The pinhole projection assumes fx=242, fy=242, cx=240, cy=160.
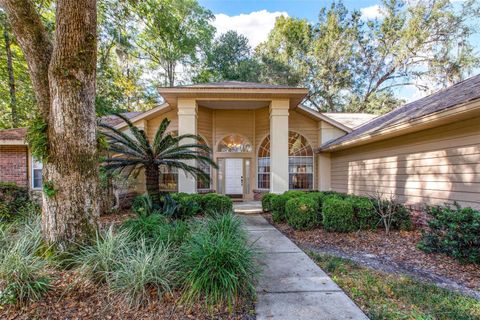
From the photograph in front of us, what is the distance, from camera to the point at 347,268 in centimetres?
401

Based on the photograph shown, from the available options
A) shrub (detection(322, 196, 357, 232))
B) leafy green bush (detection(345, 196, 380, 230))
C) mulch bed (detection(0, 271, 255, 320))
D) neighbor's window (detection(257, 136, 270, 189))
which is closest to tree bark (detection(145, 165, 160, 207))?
mulch bed (detection(0, 271, 255, 320))

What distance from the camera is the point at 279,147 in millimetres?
9477

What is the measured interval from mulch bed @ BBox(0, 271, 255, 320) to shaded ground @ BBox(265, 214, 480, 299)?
2.81 metres

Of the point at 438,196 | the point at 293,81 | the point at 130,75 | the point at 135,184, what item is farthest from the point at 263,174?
the point at 130,75

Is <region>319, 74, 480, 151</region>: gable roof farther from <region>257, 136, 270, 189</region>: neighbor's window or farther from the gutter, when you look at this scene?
<region>257, 136, 270, 189</region>: neighbor's window

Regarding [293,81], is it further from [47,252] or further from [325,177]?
[47,252]

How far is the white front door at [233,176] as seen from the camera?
39.3 ft

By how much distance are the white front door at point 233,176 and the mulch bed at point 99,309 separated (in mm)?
9122

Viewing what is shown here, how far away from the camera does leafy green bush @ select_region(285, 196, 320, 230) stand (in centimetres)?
625

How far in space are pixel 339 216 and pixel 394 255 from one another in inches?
54.5

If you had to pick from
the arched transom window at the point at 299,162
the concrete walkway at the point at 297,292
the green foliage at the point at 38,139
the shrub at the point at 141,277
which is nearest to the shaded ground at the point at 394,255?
the concrete walkway at the point at 297,292

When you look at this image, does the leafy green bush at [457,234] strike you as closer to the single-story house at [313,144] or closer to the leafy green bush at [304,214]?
the single-story house at [313,144]

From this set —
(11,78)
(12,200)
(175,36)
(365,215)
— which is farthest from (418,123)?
(175,36)

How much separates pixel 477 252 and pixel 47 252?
6755 millimetres
